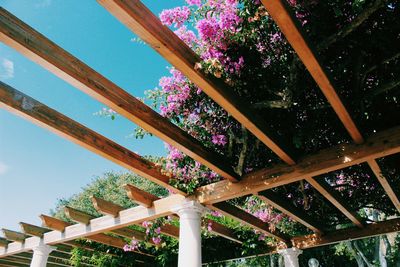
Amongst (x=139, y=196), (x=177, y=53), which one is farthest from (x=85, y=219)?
(x=177, y=53)

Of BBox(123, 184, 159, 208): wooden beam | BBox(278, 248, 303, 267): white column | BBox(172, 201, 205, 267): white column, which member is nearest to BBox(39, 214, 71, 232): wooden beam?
BBox(123, 184, 159, 208): wooden beam

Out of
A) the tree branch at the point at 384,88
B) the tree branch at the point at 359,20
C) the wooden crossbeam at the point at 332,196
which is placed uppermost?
the tree branch at the point at 359,20

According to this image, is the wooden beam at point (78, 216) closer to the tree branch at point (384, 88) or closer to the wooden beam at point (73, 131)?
the wooden beam at point (73, 131)

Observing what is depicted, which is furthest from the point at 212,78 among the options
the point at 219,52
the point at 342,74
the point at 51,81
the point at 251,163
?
the point at 51,81

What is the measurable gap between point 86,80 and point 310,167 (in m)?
2.68

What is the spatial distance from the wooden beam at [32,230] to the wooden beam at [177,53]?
5411mm

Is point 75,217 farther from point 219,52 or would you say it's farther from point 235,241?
point 219,52

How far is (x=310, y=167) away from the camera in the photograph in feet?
13.1

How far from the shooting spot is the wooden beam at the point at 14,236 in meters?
7.02

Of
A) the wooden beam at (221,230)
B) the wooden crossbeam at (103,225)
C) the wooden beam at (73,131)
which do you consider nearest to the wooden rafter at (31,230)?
the wooden crossbeam at (103,225)

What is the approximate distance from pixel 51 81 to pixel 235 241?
19.4 feet

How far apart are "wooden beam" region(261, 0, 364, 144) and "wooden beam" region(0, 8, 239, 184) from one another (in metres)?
1.54

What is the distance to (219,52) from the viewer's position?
3.51m

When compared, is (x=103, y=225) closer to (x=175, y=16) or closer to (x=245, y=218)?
(x=245, y=218)
